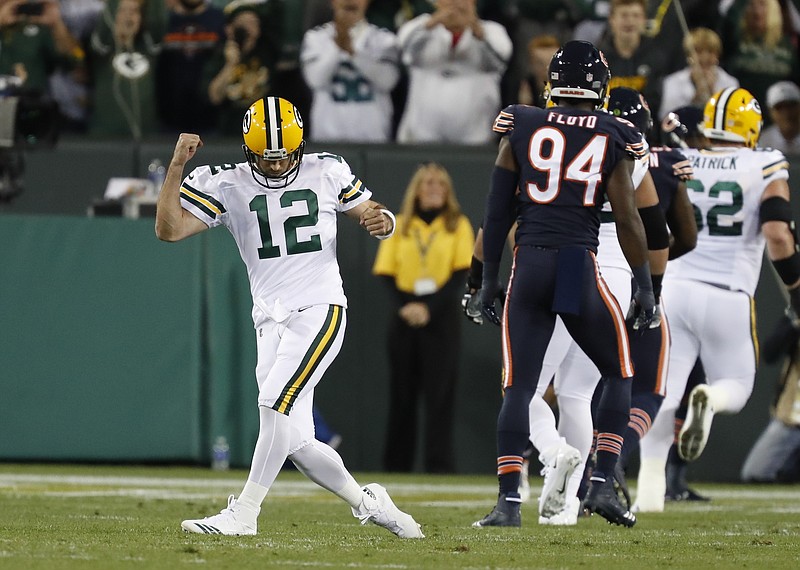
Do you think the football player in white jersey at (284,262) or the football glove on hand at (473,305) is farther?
the football glove on hand at (473,305)

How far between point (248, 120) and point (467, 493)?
13.6 ft

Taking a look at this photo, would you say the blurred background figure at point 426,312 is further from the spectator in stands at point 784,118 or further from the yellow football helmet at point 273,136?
the yellow football helmet at point 273,136

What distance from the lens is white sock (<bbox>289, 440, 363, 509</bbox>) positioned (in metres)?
5.70

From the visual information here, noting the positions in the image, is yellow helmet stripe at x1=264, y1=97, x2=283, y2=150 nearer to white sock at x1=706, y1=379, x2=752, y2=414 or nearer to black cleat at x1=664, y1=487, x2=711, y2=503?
white sock at x1=706, y1=379, x2=752, y2=414

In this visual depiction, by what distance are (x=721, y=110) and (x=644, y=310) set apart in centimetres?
204

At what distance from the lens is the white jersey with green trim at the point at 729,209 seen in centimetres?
805

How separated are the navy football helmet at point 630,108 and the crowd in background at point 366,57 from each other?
3.98 metres

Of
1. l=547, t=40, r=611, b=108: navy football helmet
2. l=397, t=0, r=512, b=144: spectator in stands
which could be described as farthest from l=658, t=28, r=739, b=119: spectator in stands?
l=547, t=40, r=611, b=108: navy football helmet

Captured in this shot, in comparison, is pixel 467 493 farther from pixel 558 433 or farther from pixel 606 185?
pixel 606 185

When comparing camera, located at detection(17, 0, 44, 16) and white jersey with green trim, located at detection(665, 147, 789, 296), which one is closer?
white jersey with green trim, located at detection(665, 147, 789, 296)

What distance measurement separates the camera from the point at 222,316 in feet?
36.6

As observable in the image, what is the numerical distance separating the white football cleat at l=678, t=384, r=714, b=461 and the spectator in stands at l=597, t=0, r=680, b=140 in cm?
384

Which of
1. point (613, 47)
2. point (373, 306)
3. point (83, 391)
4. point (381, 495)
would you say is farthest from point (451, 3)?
point (381, 495)

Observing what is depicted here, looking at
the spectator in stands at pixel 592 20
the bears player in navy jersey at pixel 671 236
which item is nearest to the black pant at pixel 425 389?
the spectator in stands at pixel 592 20
